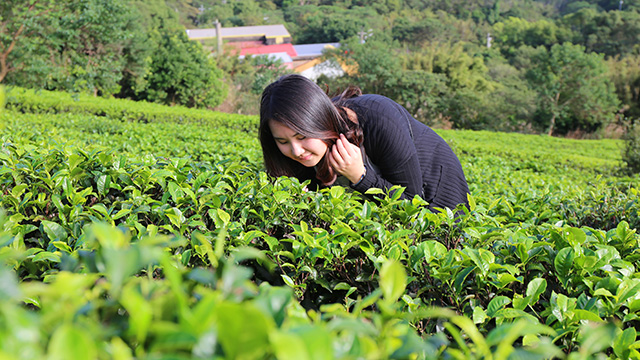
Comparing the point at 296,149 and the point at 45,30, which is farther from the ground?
the point at 296,149

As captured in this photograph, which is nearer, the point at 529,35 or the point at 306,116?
the point at 306,116

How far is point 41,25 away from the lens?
37.4 feet

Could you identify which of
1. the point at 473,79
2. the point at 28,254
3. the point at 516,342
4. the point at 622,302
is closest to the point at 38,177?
the point at 28,254

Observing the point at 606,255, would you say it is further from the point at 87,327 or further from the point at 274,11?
the point at 274,11

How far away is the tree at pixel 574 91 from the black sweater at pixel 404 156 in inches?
994

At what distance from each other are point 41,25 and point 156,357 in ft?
45.1

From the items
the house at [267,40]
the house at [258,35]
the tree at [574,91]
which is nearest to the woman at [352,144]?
the tree at [574,91]

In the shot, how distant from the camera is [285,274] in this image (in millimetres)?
1427

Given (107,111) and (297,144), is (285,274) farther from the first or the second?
(107,111)

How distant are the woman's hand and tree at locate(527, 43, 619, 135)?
84.8 ft

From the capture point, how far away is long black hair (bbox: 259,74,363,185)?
213cm

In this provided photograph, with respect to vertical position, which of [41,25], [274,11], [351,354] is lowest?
[274,11]

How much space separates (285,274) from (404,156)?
4.05ft

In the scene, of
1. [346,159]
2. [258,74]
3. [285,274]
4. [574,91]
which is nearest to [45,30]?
[346,159]
